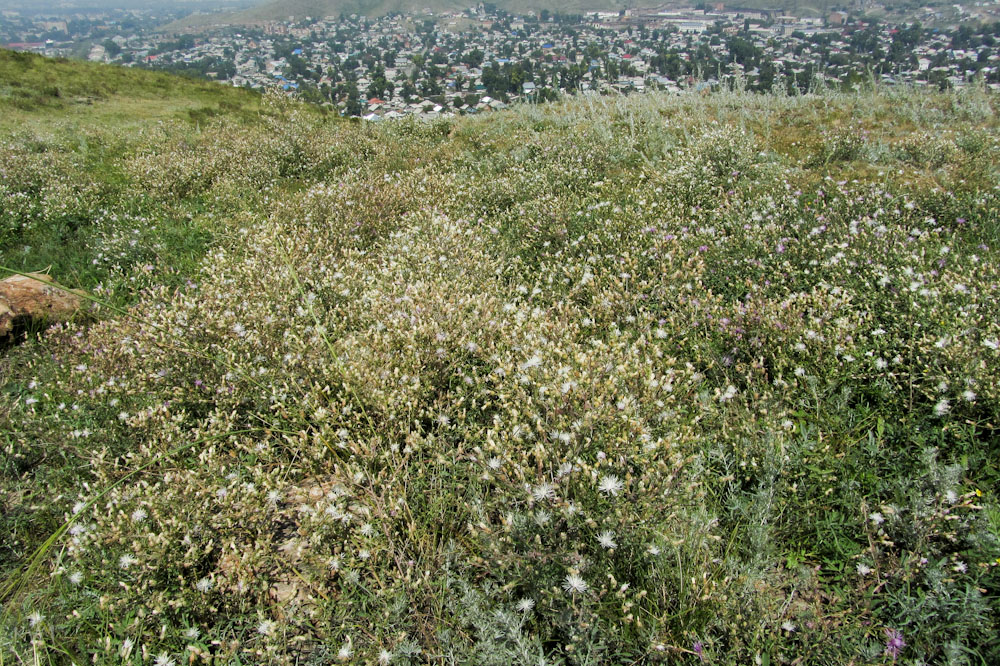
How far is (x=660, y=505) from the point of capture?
107 inches

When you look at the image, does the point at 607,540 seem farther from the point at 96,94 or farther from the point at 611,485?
the point at 96,94

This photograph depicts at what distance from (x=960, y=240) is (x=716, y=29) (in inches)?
4864

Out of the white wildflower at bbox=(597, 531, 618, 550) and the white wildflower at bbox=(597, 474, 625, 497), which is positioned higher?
the white wildflower at bbox=(597, 474, 625, 497)

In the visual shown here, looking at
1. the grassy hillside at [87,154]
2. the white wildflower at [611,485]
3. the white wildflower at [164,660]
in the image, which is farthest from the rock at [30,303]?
the white wildflower at [611,485]

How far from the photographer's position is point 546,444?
3078mm

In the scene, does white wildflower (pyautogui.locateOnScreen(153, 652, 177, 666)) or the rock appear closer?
white wildflower (pyautogui.locateOnScreen(153, 652, 177, 666))

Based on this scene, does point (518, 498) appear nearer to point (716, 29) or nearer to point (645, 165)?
point (645, 165)

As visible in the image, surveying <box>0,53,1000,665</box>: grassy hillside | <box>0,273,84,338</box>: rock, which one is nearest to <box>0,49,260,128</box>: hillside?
<box>0,273,84,338</box>: rock

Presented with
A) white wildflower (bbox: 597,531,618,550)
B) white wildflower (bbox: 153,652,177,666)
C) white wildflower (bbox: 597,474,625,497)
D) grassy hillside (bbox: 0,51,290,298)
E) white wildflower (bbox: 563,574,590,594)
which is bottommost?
white wildflower (bbox: 153,652,177,666)

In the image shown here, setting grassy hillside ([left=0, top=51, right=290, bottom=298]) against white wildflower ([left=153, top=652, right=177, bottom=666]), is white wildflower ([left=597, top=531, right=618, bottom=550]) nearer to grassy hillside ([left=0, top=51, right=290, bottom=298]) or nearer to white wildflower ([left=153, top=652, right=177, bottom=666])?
white wildflower ([left=153, top=652, right=177, bottom=666])

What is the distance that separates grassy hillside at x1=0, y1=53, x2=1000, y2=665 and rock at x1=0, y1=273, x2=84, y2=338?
52 centimetres

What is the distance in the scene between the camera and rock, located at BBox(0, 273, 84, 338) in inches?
226

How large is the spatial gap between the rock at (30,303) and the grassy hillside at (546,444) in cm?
52

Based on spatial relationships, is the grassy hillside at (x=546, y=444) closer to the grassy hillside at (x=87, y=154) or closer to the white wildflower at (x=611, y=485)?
the white wildflower at (x=611, y=485)
